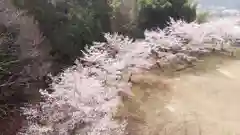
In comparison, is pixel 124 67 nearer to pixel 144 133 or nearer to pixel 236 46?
pixel 144 133

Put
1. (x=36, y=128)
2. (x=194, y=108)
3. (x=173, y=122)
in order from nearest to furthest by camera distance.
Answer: (x=36, y=128) < (x=173, y=122) < (x=194, y=108)

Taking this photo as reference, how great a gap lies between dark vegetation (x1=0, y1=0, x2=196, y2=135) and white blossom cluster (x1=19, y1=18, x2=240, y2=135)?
1.17ft

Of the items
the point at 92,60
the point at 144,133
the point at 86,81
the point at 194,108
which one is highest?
the point at 92,60

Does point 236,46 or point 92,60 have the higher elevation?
point 236,46

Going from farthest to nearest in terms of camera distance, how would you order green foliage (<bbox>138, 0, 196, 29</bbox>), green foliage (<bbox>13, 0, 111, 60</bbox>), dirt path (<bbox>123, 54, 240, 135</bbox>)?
green foliage (<bbox>138, 0, 196, 29</bbox>) < green foliage (<bbox>13, 0, 111, 60</bbox>) < dirt path (<bbox>123, 54, 240, 135</bbox>)

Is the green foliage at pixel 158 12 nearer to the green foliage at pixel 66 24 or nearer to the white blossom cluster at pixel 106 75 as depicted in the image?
the white blossom cluster at pixel 106 75

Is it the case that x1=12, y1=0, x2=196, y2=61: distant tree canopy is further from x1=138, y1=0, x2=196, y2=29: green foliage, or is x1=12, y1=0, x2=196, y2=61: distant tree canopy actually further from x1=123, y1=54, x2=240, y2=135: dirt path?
x1=123, y1=54, x2=240, y2=135: dirt path

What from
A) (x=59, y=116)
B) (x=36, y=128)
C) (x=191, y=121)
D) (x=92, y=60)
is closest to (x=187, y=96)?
(x=191, y=121)

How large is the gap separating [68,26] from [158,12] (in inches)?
75.4

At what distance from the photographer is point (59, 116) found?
3.18 m

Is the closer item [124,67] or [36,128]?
[36,128]

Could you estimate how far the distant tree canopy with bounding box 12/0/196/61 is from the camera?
441 cm

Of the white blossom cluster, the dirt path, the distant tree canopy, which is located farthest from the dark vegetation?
the dirt path

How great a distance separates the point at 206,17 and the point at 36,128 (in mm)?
4753
